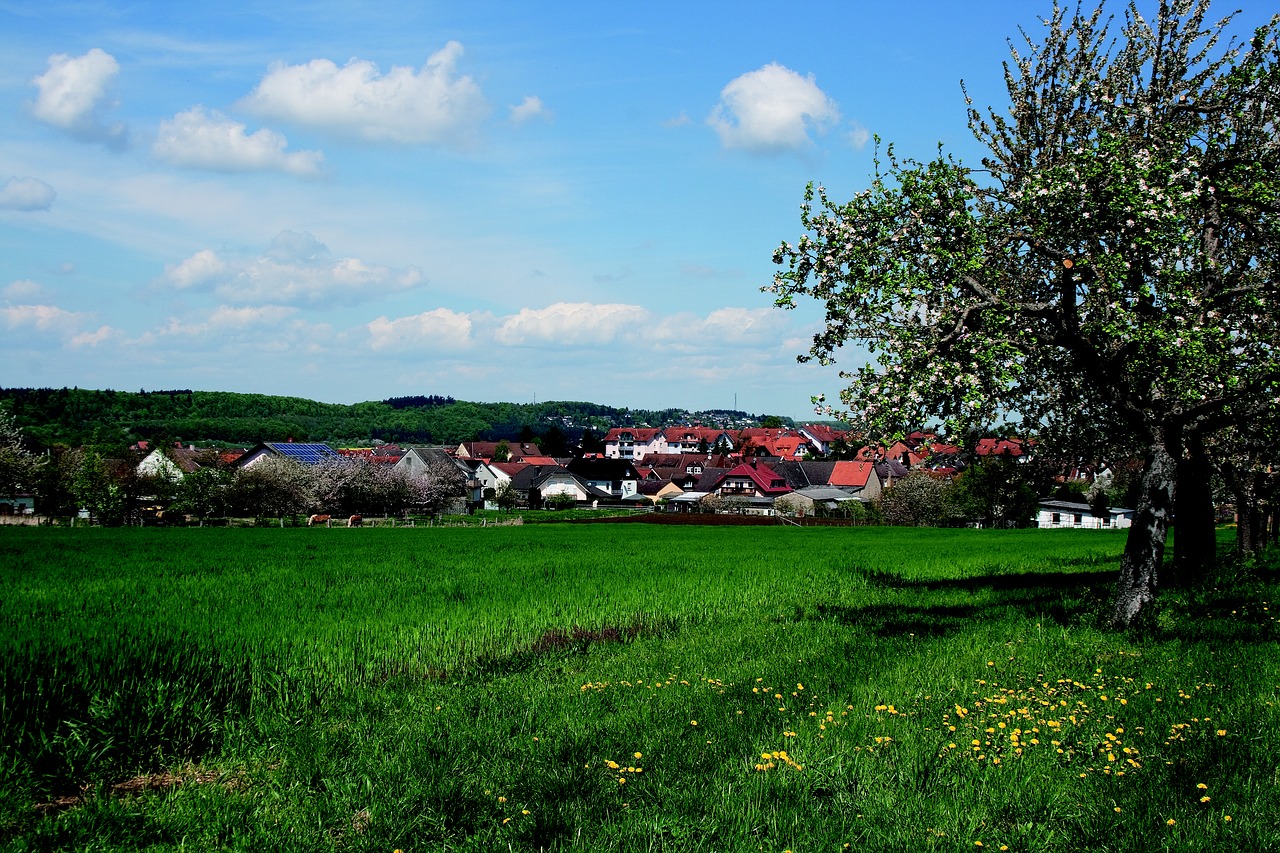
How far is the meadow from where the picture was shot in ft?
21.5

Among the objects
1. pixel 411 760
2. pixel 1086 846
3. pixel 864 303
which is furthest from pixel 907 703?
pixel 864 303

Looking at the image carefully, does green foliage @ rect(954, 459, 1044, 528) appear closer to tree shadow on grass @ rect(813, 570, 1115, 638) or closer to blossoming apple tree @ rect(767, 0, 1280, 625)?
tree shadow on grass @ rect(813, 570, 1115, 638)

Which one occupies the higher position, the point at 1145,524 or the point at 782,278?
the point at 782,278

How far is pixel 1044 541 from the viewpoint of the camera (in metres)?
49.4

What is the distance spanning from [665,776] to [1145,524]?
1168cm

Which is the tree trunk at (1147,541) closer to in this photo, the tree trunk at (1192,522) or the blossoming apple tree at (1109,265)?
the blossoming apple tree at (1109,265)

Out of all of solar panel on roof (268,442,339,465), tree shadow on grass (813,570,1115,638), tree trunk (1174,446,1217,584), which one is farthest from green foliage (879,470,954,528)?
tree trunk (1174,446,1217,584)

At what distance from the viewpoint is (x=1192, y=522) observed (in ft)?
68.1

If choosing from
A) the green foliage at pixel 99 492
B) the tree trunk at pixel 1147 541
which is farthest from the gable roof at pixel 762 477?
the tree trunk at pixel 1147 541

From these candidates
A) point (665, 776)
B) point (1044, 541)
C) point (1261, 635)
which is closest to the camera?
point (665, 776)

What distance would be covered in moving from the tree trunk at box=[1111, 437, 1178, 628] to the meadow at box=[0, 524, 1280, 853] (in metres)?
0.51

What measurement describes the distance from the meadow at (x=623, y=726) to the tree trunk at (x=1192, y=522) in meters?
2.45

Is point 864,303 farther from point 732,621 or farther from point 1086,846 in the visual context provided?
point 1086,846

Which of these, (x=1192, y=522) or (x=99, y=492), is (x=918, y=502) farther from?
(x=99, y=492)
